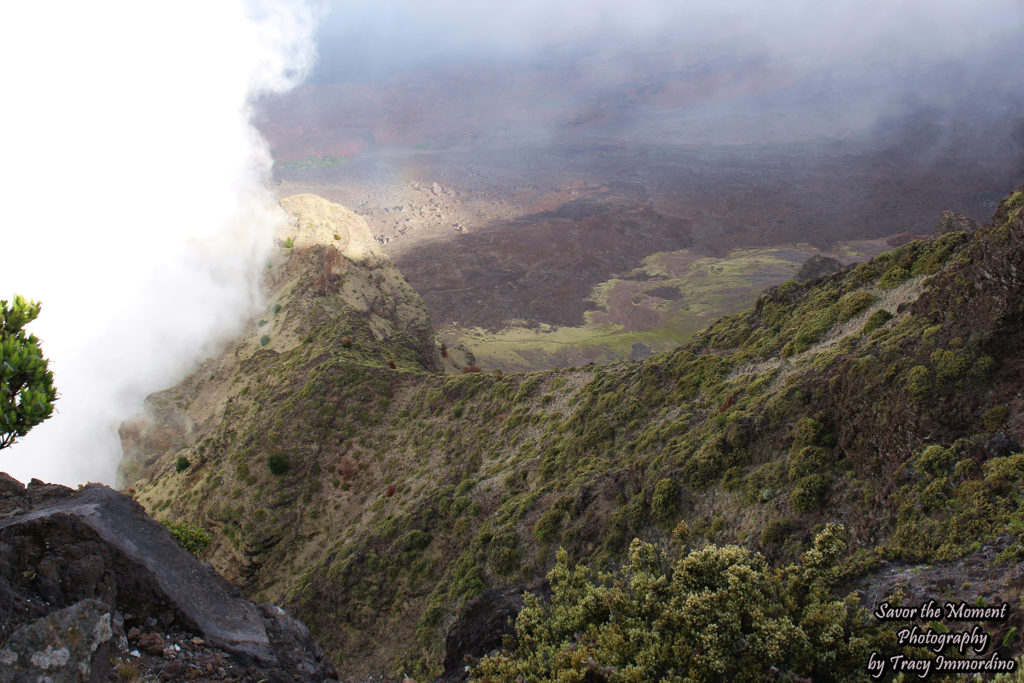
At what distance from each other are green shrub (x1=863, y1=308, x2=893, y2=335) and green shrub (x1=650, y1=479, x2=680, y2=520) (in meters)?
7.84

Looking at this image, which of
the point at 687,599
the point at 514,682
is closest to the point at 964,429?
the point at 687,599

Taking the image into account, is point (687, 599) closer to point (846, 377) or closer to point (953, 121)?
point (846, 377)

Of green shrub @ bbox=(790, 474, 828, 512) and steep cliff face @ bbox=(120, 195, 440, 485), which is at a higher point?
steep cliff face @ bbox=(120, 195, 440, 485)

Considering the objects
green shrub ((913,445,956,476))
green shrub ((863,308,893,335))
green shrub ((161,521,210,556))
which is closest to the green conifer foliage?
green shrub ((161,521,210,556))

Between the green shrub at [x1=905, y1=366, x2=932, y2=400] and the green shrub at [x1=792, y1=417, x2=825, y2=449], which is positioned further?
the green shrub at [x1=792, y1=417, x2=825, y2=449]

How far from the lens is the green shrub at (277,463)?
27278 mm

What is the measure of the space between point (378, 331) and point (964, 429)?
3423 cm

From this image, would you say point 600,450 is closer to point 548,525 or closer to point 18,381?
point 548,525

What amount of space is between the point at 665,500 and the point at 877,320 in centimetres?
870

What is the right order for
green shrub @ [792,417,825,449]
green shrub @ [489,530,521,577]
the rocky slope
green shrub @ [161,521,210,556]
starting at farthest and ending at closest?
green shrub @ [161,521,210,556], green shrub @ [489,530,521,577], green shrub @ [792,417,825,449], the rocky slope

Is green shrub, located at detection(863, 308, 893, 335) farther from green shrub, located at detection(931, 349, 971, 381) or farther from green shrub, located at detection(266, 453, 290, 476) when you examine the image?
green shrub, located at detection(266, 453, 290, 476)

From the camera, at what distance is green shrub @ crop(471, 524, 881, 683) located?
25.5 ft

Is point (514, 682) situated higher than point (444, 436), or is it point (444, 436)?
point (444, 436)

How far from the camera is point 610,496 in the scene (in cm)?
1672
